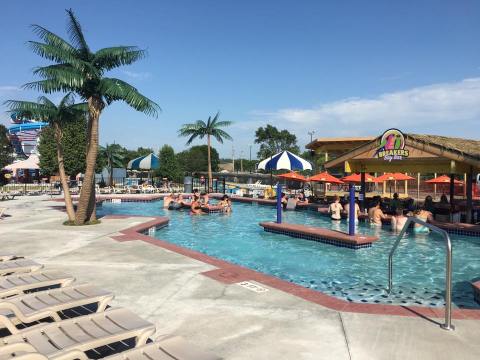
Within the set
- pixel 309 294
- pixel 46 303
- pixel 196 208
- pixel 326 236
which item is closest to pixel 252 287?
pixel 309 294

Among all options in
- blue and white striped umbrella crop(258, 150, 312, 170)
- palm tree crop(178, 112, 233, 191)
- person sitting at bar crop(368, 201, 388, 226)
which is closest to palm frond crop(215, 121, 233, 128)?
palm tree crop(178, 112, 233, 191)

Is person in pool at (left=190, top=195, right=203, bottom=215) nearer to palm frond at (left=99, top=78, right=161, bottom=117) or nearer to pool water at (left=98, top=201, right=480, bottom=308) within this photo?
pool water at (left=98, top=201, right=480, bottom=308)

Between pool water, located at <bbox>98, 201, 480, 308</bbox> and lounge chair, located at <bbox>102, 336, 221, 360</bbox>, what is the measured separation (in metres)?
4.86

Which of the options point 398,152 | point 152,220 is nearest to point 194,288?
point 152,220

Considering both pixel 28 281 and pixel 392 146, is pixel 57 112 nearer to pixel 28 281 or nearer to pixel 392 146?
pixel 28 281

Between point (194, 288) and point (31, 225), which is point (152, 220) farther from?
point (194, 288)

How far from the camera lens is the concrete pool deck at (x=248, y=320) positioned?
4238 mm

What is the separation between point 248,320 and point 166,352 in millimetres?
2083

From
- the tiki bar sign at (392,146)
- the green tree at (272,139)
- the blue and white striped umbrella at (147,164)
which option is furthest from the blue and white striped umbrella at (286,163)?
the green tree at (272,139)

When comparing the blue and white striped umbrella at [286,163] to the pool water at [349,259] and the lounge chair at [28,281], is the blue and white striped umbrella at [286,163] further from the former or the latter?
the lounge chair at [28,281]

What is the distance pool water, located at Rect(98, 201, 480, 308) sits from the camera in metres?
7.80

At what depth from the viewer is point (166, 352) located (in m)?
3.22

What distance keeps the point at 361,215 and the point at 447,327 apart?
1316 centimetres

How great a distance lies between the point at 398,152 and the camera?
15070 millimetres
